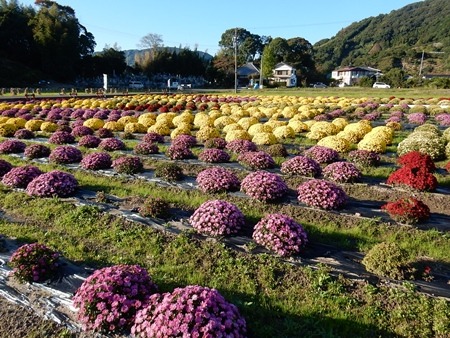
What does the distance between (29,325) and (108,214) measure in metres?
3.73

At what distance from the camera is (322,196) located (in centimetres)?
876

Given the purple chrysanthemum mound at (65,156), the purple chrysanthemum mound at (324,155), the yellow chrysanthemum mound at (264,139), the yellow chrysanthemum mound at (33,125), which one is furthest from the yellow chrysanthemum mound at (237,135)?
the yellow chrysanthemum mound at (33,125)

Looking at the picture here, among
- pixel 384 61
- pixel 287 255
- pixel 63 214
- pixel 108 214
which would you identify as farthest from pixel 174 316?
pixel 384 61

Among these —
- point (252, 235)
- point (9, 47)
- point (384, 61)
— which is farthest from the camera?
point (384, 61)

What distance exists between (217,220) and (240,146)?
22.9 ft

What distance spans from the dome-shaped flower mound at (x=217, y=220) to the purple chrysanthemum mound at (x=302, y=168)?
13.4 ft

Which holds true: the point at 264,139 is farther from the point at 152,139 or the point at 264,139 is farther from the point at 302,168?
the point at 152,139

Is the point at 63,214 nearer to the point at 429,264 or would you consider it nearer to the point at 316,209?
the point at 316,209

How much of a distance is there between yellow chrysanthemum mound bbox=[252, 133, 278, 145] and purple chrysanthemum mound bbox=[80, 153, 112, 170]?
620 centimetres

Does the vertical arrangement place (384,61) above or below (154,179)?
above

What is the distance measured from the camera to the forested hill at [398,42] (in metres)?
115

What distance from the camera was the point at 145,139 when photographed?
16.3 m

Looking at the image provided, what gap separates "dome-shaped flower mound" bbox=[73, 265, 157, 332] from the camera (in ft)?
15.3

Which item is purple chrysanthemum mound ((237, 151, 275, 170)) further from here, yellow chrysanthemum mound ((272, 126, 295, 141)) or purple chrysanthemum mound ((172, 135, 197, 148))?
yellow chrysanthemum mound ((272, 126, 295, 141))
